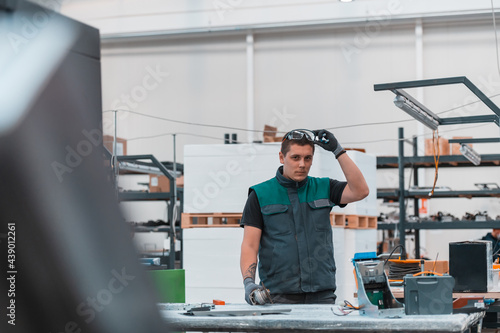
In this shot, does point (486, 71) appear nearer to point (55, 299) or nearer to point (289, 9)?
point (289, 9)

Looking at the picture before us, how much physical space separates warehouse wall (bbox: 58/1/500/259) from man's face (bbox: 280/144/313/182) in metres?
9.65

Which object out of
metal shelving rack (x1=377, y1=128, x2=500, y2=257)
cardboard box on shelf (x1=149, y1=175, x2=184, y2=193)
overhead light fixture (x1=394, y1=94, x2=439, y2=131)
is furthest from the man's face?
cardboard box on shelf (x1=149, y1=175, x2=184, y2=193)

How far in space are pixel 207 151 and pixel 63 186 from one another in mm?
6518

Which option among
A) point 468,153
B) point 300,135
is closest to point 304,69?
point 468,153

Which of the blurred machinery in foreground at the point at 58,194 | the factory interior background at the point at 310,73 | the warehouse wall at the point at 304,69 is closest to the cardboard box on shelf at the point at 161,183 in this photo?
the factory interior background at the point at 310,73

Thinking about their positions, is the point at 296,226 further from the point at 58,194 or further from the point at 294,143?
the point at 58,194

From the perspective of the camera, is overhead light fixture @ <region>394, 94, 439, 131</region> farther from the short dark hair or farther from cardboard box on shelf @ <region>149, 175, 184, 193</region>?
cardboard box on shelf @ <region>149, 175, 184, 193</region>

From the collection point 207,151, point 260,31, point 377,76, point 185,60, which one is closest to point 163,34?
point 185,60

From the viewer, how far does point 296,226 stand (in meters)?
3.46

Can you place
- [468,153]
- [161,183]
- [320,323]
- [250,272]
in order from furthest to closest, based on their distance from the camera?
1. [161,183]
2. [468,153]
3. [250,272]
4. [320,323]

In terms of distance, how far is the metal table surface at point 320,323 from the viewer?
243 centimetres

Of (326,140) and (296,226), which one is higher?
(326,140)

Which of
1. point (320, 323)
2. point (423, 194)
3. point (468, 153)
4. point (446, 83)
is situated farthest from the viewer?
point (423, 194)

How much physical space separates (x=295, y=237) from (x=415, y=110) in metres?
2.18
